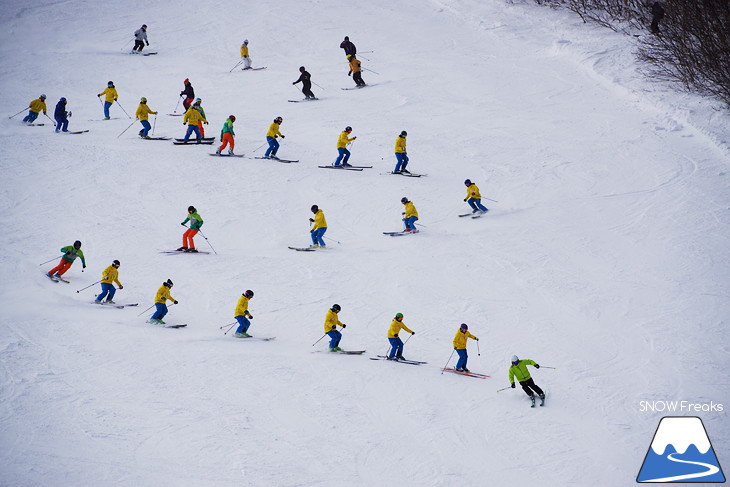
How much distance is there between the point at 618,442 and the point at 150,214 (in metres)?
13.2

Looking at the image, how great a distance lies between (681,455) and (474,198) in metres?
9.32

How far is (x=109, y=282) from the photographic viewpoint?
48.7 ft

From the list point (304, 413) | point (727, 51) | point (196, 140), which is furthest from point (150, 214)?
point (727, 51)

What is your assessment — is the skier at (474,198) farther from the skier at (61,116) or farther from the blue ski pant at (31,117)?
the blue ski pant at (31,117)

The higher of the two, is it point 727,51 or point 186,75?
point 727,51

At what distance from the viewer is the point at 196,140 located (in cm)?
2258

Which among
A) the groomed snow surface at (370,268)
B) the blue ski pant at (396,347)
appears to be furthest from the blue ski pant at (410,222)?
the blue ski pant at (396,347)

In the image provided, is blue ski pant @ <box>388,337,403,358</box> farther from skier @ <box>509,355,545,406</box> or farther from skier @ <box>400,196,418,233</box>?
skier @ <box>400,196,418,233</box>

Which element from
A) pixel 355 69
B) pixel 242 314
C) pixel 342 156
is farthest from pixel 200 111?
pixel 242 314

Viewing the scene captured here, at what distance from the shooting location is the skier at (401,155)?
2075 centimetres

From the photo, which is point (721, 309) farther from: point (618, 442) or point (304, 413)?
point (304, 413)

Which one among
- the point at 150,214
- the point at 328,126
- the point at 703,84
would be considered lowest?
the point at 150,214

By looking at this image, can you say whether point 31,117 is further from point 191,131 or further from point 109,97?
point 191,131

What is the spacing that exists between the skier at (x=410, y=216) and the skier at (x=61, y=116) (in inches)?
474
